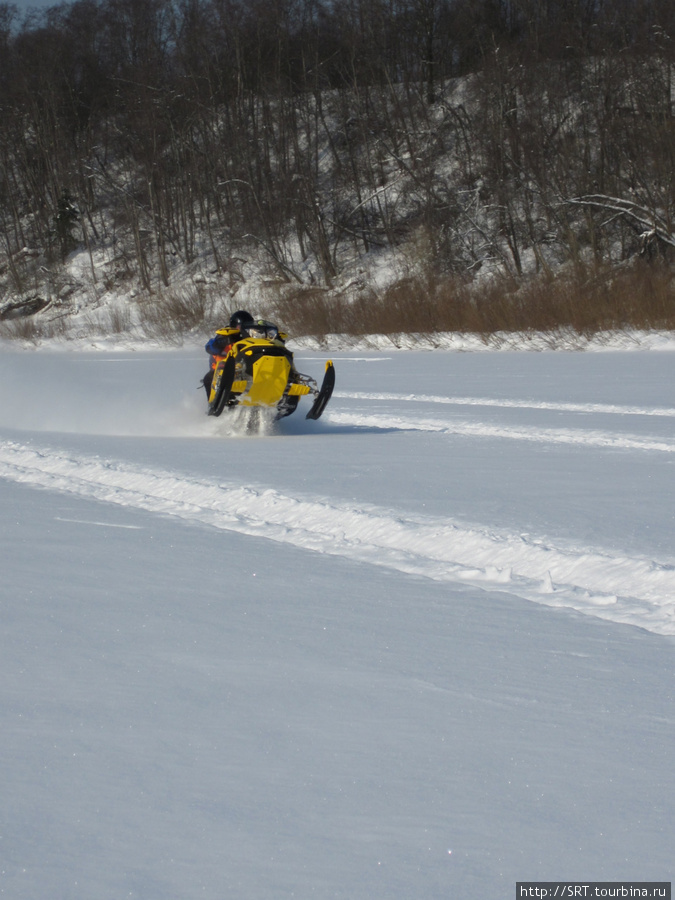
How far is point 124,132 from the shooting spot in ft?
150

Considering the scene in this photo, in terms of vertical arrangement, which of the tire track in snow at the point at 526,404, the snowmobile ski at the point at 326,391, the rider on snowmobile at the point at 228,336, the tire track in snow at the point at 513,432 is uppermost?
the rider on snowmobile at the point at 228,336

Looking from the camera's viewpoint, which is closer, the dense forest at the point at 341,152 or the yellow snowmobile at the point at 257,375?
the yellow snowmobile at the point at 257,375

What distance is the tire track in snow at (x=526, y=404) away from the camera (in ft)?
31.8

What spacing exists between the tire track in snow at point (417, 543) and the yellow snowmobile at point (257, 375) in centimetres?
232

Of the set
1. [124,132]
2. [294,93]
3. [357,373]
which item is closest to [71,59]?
[124,132]

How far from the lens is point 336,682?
105 inches

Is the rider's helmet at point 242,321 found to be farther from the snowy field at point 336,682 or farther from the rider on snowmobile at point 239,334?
the snowy field at point 336,682

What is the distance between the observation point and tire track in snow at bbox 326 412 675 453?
296 inches

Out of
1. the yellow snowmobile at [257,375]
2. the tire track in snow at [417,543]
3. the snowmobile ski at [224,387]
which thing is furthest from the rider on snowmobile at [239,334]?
the tire track in snow at [417,543]

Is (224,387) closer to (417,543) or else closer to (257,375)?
(257,375)

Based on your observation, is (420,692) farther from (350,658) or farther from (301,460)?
(301,460)

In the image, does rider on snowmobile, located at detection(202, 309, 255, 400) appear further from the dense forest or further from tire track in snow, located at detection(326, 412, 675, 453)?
the dense forest

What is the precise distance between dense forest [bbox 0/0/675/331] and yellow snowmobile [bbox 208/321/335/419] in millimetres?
12995

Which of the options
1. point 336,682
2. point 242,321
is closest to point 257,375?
point 242,321
